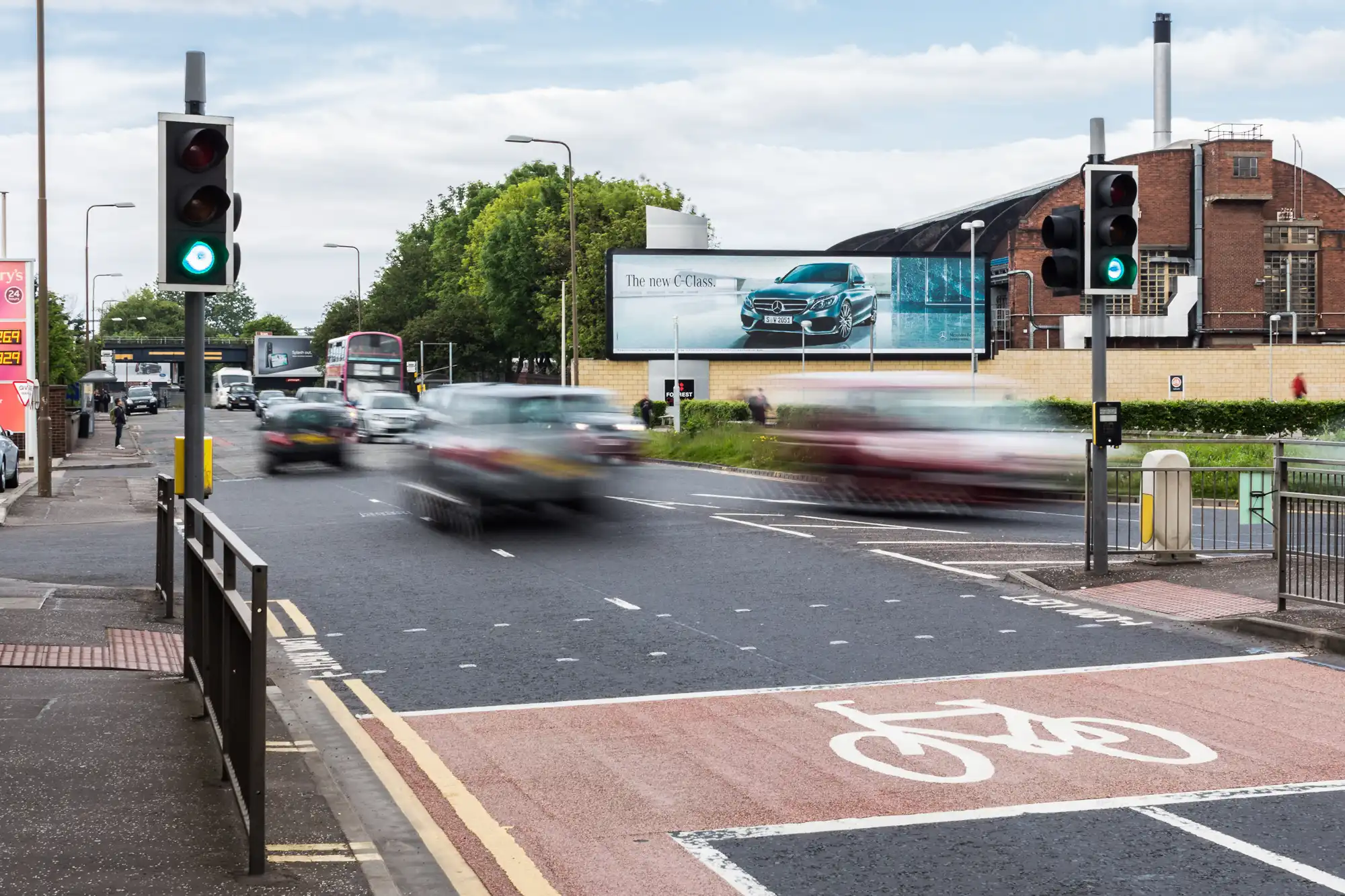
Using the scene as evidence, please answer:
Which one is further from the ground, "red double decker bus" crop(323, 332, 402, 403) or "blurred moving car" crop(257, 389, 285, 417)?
"red double decker bus" crop(323, 332, 402, 403)

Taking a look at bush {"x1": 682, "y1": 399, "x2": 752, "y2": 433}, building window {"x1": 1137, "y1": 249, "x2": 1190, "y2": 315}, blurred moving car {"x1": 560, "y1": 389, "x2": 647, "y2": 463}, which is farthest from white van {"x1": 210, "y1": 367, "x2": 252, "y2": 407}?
blurred moving car {"x1": 560, "y1": 389, "x2": 647, "y2": 463}

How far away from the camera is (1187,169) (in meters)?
75.9

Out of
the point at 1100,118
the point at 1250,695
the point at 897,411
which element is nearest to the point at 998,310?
the point at 897,411

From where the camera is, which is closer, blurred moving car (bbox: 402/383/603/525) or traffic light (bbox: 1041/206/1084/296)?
traffic light (bbox: 1041/206/1084/296)

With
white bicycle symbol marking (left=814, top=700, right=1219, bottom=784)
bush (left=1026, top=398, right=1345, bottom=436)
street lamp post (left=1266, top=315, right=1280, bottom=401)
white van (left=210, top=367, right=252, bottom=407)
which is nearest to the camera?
white bicycle symbol marking (left=814, top=700, right=1219, bottom=784)

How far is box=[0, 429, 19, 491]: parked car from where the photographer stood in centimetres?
2878

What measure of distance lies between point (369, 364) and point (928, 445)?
152 feet

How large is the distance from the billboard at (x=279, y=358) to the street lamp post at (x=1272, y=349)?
53.2 metres

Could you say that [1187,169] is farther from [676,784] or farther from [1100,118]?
[676,784]

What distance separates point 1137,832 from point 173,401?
422 feet

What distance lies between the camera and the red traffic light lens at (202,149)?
30.6 feet

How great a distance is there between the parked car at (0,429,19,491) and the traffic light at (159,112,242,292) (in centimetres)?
2138

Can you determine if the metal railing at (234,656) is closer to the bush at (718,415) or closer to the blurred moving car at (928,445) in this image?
the blurred moving car at (928,445)

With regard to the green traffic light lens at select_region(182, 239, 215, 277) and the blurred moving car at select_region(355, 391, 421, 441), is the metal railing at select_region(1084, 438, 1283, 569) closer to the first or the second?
the green traffic light lens at select_region(182, 239, 215, 277)
